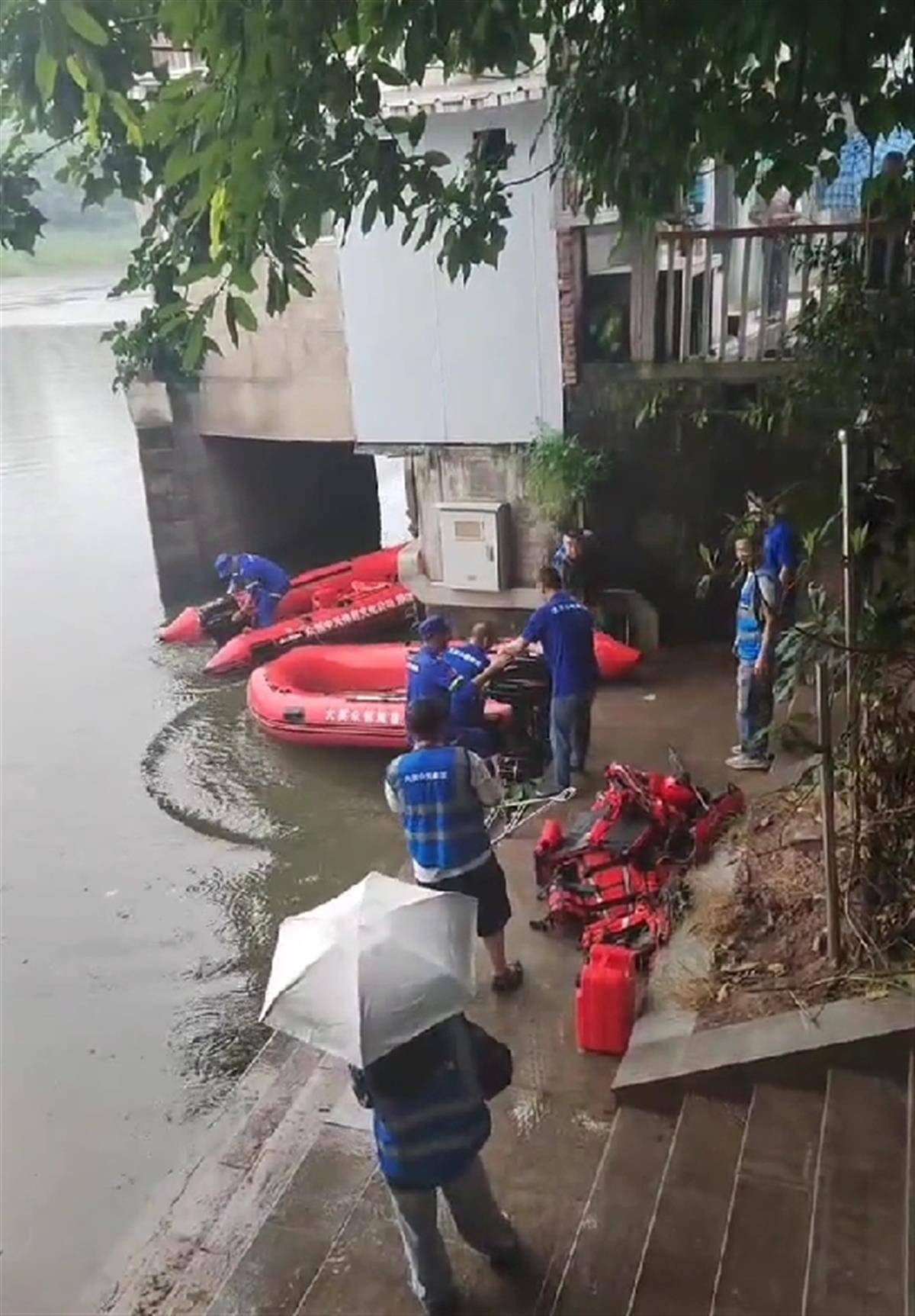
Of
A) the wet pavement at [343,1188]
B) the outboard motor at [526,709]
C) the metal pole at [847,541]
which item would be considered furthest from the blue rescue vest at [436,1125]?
the outboard motor at [526,709]

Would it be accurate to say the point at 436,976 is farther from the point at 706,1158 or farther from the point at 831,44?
the point at 831,44

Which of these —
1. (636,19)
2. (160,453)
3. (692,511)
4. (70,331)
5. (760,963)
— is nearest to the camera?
(636,19)

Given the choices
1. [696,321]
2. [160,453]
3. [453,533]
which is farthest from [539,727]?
→ [160,453]

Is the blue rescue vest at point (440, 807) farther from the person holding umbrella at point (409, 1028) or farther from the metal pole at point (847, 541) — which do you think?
the metal pole at point (847, 541)

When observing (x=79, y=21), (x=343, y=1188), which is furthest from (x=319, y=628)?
(x=79, y=21)

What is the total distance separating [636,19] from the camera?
3.15 metres

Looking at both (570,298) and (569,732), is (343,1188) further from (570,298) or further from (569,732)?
(570,298)

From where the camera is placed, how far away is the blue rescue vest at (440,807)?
4.73 metres

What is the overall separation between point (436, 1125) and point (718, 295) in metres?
7.20

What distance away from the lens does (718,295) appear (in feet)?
29.8

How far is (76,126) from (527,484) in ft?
20.7

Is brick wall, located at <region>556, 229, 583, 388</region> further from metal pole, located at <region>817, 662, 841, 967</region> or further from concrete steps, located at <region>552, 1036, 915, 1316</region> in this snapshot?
concrete steps, located at <region>552, 1036, 915, 1316</region>

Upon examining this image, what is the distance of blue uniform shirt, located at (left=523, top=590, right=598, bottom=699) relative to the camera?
7.00 meters

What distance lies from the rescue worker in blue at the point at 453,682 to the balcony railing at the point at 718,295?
289 cm
